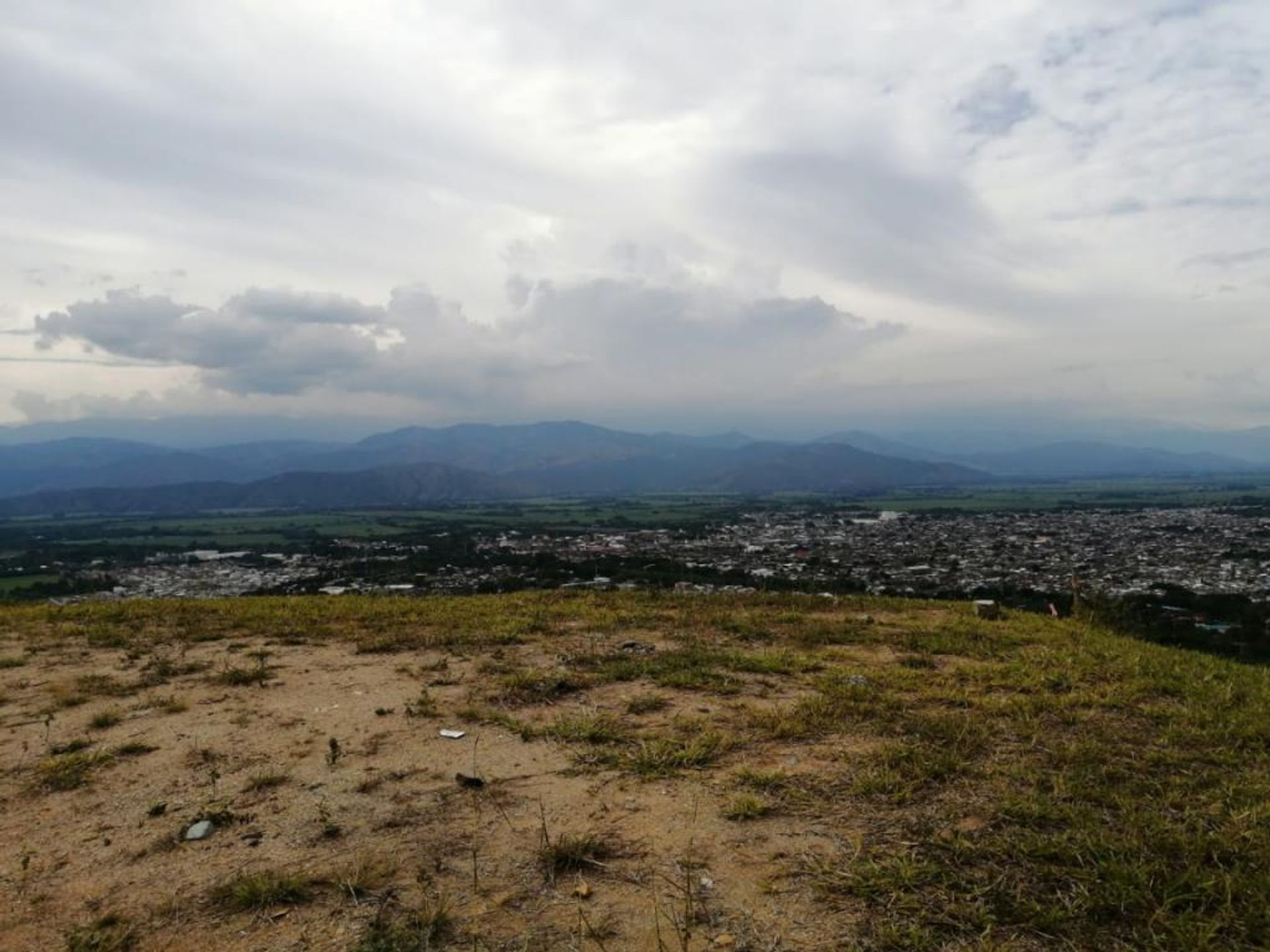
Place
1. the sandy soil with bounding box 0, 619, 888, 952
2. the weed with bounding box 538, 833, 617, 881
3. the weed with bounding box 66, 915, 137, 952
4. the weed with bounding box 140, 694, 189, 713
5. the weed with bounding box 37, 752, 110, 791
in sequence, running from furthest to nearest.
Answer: the weed with bounding box 140, 694, 189, 713
the weed with bounding box 37, 752, 110, 791
the weed with bounding box 538, 833, 617, 881
the sandy soil with bounding box 0, 619, 888, 952
the weed with bounding box 66, 915, 137, 952

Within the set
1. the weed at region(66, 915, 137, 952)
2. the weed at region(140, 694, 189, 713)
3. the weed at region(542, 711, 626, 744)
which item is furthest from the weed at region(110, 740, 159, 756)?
the weed at region(542, 711, 626, 744)

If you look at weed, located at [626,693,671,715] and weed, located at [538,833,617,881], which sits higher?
weed, located at [538,833,617,881]

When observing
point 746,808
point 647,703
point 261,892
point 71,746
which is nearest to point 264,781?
point 261,892

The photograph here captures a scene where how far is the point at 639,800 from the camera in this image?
4871 mm

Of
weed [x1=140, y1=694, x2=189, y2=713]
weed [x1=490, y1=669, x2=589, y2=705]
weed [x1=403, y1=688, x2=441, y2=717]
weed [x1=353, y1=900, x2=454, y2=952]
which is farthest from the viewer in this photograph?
weed [x1=490, y1=669, x2=589, y2=705]

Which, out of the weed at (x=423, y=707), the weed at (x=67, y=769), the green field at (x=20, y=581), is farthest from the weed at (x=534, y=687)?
the green field at (x=20, y=581)

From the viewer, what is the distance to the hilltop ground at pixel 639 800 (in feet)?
11.7

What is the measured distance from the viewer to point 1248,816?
438 cm

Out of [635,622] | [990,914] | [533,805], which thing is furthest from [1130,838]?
[635,622]

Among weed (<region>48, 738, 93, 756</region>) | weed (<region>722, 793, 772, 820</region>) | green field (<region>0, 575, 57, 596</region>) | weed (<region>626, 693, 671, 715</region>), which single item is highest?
weed (<region>722, 793, 772, 820</region>)

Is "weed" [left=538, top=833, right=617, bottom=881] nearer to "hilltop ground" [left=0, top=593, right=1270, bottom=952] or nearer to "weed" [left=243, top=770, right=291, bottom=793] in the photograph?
"hilltop ground" [left=0, top=593, right=1270, bottom=952]

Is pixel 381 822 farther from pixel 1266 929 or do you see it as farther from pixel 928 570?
pixel 928 570

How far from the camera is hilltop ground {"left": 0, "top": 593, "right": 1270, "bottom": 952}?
3555 millimetres

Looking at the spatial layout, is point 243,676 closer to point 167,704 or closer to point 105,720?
point 167,704
